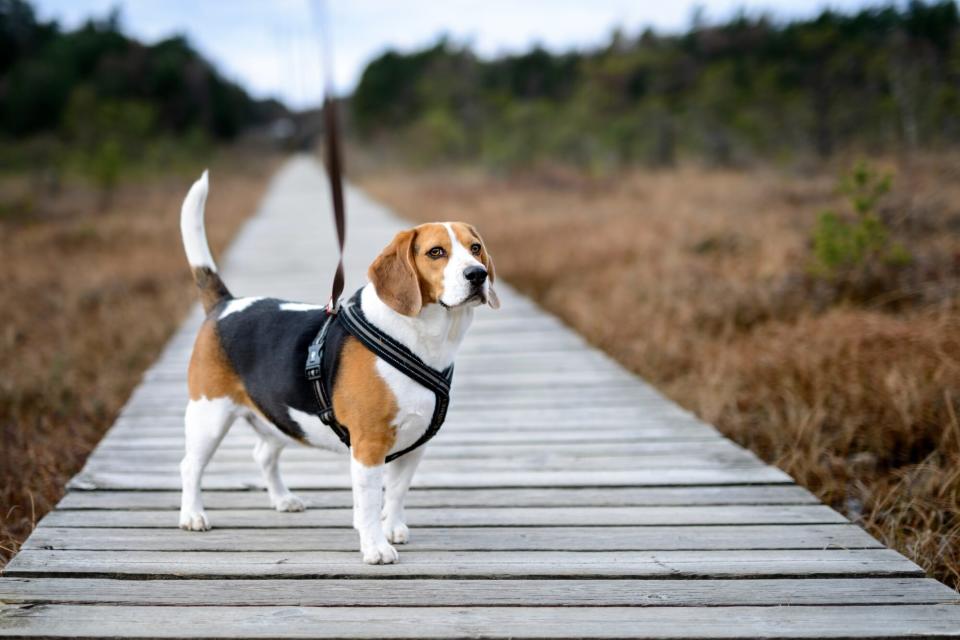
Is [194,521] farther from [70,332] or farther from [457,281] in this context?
[70,332]

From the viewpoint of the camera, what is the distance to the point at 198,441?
2836mm

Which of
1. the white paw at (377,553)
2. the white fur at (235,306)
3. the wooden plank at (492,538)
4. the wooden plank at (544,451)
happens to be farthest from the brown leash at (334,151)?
the wooden plank at (544,451)

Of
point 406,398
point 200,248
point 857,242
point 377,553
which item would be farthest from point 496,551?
point 857,242

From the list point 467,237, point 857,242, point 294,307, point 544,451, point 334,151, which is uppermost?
point 334,151

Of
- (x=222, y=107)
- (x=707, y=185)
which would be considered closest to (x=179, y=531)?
(x=707, y=185)

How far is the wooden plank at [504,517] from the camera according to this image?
2.94 m

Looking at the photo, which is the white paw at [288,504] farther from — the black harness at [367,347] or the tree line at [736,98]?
the tree line at [736,98]

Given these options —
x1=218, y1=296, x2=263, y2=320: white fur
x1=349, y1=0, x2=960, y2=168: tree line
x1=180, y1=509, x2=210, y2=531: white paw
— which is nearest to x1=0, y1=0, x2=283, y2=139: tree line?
x1=349, y1=0, x2=960, y2=168: tree line

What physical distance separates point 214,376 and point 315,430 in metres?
0.45

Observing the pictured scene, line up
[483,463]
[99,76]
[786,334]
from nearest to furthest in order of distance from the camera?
[483,463]
[786,334]
[99,76]

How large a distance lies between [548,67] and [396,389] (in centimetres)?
5334

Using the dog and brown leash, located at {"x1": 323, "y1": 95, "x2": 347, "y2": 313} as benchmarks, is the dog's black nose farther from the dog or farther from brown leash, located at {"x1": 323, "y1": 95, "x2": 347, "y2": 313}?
brown leash, located at {"x1": 323, "y1": 95, "x2": 347, "y2": 313}

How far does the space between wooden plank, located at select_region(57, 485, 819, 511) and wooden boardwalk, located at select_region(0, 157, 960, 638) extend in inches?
0.5

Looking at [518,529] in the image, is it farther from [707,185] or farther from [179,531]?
[707,185]
